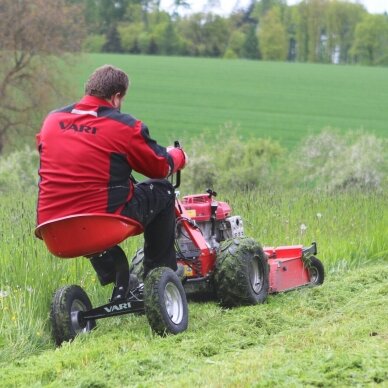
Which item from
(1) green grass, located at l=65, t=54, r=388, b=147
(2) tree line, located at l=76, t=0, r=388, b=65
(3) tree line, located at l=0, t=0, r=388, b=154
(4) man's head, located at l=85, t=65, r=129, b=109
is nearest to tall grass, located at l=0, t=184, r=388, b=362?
(4) man's head, located at l=85, t=65, r=129, b=109

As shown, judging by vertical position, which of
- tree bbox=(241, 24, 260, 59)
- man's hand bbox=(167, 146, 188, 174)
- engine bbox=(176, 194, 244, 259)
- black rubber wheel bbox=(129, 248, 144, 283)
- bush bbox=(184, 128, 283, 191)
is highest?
tree bbox=(241, 24, 260, 59)

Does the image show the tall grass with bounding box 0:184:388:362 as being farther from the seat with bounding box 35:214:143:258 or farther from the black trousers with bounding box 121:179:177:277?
the black trousers with bounding box 121:179:177:277

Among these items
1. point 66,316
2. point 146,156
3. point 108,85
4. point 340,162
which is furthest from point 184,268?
point 340,162

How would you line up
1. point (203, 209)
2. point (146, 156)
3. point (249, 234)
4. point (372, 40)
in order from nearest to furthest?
1. point (146, 156)
2. point (203, 209)
3. point (249, 234)
4. point (372, 40)

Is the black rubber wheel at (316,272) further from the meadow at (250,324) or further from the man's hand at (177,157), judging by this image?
the man's hand at (177,157)

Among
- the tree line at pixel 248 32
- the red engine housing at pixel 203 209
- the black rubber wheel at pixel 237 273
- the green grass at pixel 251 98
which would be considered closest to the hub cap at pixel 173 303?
the black rubber wheel at pixel 237 273

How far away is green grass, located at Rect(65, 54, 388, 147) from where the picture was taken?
129ft

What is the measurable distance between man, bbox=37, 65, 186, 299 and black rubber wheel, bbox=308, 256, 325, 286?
224 centimetres

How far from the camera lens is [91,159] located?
A: 5.71 meters

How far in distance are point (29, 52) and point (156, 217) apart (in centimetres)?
2632

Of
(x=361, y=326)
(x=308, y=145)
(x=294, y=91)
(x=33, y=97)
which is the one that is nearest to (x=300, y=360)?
(x=361, y=326)

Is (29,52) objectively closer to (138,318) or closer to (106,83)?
(138,318)

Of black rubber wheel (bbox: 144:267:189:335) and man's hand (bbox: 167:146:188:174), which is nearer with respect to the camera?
black rubber wheel (bbox: 144:267:189:335)

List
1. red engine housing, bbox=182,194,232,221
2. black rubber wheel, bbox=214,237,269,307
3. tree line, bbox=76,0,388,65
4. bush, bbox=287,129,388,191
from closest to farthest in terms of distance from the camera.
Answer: black rubber wheel, bbox=214,237,269,307
red engine housing, bbox=182,194,232,221
bush, bbox=287,129,388,191
tree line, bbox=76,0,388,65
